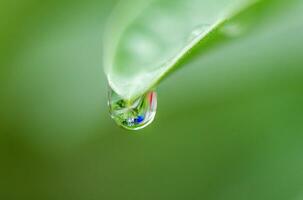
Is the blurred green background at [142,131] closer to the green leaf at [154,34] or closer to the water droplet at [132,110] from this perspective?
the water droplet at [132,110]

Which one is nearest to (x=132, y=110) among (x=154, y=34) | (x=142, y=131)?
(x=154, y=34)

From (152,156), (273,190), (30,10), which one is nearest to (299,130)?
(273,190)

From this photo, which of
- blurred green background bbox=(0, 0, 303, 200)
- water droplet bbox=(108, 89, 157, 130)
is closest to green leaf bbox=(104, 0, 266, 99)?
water droplet bbox=(108, 89, 157, 130)

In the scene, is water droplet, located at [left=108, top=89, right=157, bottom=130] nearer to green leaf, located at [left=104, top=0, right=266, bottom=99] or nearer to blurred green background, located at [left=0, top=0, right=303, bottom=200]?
green leaf, located at [left=104, top=0, right=266, bottom=99]

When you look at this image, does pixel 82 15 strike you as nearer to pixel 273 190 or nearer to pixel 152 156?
pixel 152 156

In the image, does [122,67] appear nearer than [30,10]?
Yes

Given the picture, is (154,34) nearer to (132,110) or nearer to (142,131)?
(132,110)
